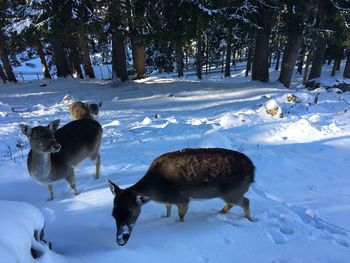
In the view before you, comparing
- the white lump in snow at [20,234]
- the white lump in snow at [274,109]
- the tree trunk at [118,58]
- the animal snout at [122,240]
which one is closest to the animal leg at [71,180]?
the white lump in snow at [20,234]

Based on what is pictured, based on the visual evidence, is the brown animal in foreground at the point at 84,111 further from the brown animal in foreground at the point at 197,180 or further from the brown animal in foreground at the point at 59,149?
the brown animal in foreground at the point at 197,180

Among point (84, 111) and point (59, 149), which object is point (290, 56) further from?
point (59, 149)

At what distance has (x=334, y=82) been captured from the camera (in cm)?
2297

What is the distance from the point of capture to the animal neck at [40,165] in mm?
5883

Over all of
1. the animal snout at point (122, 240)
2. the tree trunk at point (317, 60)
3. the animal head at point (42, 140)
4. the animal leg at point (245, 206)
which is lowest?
the tree trunk at point (317, 60)

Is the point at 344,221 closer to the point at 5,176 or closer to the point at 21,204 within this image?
the point at 21,204

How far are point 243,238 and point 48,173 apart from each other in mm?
3569

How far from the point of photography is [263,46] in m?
18.9

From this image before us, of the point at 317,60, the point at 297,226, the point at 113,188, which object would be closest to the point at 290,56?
the point at 317,60

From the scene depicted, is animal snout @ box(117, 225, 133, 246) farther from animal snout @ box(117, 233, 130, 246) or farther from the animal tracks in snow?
the animal tracks in snow

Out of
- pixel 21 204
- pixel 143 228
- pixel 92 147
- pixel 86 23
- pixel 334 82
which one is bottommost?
pixel 334 82

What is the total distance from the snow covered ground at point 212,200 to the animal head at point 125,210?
0.22m

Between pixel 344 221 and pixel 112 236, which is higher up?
pixel 112 236

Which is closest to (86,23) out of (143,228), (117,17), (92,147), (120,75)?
(117,17)
